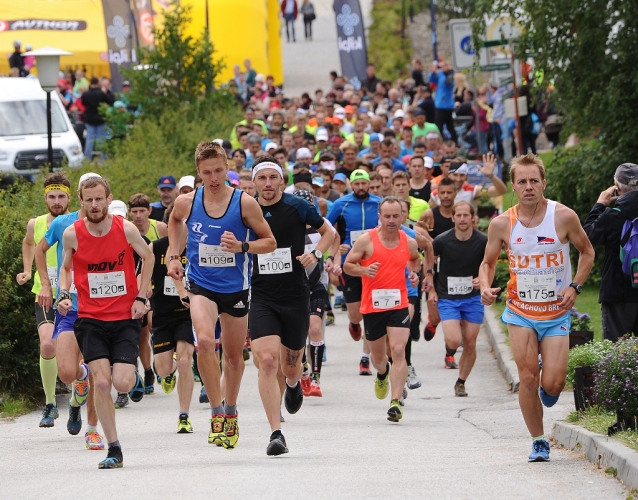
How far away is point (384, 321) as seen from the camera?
12.7 m

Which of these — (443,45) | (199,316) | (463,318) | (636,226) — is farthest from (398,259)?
(443,45)

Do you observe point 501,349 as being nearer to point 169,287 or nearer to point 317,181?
point 317,181

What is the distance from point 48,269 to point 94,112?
19.6m

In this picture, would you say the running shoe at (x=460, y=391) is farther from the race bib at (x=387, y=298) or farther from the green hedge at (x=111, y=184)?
the green hedge at (x=111, y=184)

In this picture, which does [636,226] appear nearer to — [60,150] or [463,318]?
[463,318]

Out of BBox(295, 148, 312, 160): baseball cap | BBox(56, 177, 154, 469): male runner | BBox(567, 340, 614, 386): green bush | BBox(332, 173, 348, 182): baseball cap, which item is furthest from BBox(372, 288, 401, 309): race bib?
BBox(295, 148, 312, 160): baseball cap

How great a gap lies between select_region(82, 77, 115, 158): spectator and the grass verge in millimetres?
21912

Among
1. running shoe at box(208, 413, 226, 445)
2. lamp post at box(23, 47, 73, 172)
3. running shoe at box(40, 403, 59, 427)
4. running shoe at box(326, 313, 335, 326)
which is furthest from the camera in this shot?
lamp post at box(23, 47, 73, 172)

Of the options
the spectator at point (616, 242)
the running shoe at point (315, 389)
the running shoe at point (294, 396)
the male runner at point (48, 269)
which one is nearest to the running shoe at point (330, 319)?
the running shoe at point (315, 389)

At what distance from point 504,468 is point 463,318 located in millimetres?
5415

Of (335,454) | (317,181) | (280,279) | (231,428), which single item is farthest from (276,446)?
(317,181)

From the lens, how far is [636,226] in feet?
35.7

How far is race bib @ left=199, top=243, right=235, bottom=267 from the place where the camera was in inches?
378

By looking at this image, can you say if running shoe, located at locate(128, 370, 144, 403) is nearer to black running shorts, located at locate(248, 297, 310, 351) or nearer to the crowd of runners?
the crowd of runners
